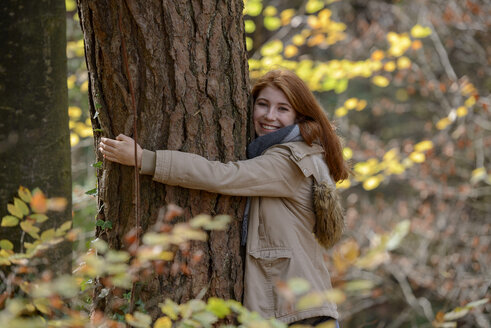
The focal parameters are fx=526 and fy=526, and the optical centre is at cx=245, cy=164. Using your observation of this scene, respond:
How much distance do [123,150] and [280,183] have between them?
0.79 m

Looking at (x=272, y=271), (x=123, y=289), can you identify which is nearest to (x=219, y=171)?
(x=272, y=271)

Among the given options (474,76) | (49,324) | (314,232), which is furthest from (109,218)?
(474,76)

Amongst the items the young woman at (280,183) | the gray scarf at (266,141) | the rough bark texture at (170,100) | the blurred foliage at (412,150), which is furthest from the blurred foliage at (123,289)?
the blurred foliage at (412,150)

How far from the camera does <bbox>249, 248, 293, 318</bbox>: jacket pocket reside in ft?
8.37

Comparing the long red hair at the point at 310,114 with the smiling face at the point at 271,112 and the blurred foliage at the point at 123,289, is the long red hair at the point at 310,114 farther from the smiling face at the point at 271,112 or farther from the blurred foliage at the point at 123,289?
Result: the blurred foliage at the point at 123,289

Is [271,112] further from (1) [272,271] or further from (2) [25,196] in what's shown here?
(2) [25,196]

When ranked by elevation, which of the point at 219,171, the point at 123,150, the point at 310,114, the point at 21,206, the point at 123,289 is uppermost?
the point at 310,114

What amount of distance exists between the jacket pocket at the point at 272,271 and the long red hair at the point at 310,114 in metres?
0.65

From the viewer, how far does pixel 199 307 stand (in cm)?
174

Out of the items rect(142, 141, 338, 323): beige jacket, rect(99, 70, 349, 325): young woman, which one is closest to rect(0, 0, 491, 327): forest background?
rect(99, 70, 349, 325): young woman

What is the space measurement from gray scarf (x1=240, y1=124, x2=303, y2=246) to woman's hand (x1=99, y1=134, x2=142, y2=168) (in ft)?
2.01

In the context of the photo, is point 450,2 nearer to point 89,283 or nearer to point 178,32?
point 178,32

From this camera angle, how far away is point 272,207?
267 centimetres

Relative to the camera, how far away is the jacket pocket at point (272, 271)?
2551mm
